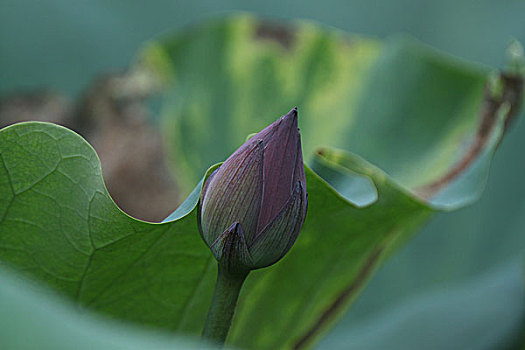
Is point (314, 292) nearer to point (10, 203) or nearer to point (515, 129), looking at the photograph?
point (10, 203)

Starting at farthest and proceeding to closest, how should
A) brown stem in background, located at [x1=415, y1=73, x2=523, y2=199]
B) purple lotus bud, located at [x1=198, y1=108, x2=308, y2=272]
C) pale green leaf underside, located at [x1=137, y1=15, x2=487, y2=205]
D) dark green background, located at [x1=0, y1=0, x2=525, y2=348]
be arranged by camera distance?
1. dark green background, located at [x1=0, y1=0, x2=525, y2=348]
2. pale green leaf underside, located at [x1=137, y1=15, x2=487, y2=205]
3. brown stem in background, located at [x1=415, y1=73, x2=523, y2=199]
4. purple lotus bud, located at [x1=198, y1=108, x2=308, y2=272]

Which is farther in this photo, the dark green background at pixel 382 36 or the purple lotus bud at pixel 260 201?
the dark green background at pixel 382 36

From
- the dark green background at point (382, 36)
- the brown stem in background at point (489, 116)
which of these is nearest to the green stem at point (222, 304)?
the brown stem in background at point (489, 116)

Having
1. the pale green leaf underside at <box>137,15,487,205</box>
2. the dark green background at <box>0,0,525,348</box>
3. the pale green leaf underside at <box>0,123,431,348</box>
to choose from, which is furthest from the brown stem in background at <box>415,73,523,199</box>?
the dark green background at <box>0,0,525,348</box>

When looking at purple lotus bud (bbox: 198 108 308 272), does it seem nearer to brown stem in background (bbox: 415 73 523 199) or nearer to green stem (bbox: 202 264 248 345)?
green stem (bbox: 202 264 248 345)

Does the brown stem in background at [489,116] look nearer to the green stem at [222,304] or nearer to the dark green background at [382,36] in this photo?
the green stem at [222,304]

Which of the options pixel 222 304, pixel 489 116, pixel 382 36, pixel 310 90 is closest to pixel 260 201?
pixel 222 304

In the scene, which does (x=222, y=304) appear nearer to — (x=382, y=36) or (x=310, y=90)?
(x=310, y=90)
